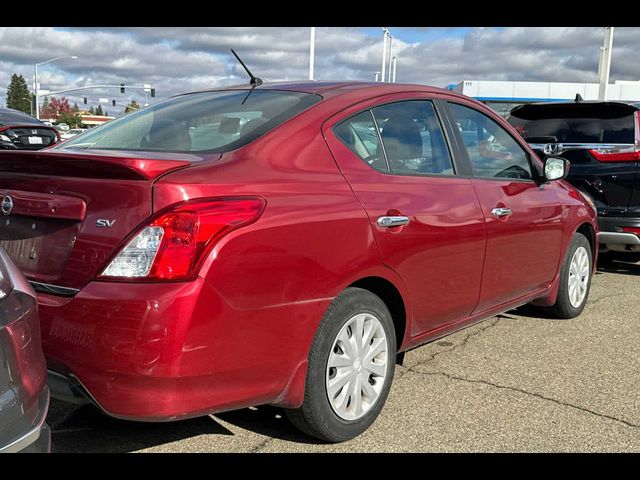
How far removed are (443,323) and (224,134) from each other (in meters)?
1.62

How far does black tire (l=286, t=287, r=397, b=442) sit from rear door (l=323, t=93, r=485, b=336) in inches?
9.5

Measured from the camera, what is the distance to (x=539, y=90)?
1479 inches

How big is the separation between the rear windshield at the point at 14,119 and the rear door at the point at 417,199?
10.1m

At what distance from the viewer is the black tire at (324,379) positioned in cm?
277

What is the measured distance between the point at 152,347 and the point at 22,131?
10.7m

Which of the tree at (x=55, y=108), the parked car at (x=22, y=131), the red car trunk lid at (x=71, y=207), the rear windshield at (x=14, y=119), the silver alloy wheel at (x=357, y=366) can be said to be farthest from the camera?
the tree at (x=55, y=108)

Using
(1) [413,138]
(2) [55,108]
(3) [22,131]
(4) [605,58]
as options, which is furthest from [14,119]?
(2) [55,108]

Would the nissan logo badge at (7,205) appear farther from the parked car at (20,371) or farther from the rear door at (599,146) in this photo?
the rear door at (599,146)

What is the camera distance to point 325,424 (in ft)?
9.39

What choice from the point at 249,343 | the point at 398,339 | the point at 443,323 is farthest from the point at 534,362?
the point at 249,343

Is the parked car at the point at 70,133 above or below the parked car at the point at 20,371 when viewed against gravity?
above

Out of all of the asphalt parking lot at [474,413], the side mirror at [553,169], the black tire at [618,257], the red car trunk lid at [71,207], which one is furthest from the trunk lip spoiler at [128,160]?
the black tire at [618,257]

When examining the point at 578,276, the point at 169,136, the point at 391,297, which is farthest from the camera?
the point at 578,276

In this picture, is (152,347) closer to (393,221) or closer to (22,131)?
(393,221)
